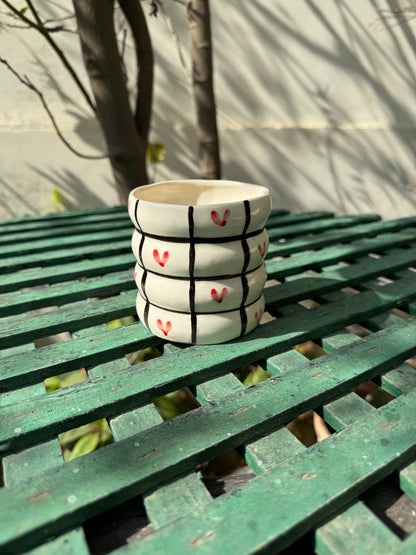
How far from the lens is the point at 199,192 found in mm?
1079

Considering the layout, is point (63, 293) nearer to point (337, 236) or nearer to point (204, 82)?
point (337, 236)

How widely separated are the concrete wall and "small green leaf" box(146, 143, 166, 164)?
0.23 metres

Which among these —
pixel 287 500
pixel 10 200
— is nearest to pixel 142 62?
pixel 10 200

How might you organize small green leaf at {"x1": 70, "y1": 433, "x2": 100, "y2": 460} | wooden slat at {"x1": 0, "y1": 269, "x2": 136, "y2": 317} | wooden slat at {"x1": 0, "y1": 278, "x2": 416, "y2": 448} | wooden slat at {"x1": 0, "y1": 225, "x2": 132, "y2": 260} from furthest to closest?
wooden slat at {"x1": 0, "y1": 225, "x2": 132, "y2": 260} < small green leaf at {"x1": 70, "y1": 433, "x2": 100, "y2": 460} < wooden slat at {"x1": 0, "y1": 269, "x2": 136, "y2": 317} < wooden slat at {"x1": 0, "y1": 278, "x2": 416, "y2": 448}

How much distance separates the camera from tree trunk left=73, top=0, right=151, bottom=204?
1.97 meters

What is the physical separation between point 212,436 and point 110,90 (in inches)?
77.2

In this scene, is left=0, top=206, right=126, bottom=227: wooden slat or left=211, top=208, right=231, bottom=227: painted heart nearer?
left=211, top=208, right=231, bottom=227: painted heart

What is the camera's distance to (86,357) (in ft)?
2.75

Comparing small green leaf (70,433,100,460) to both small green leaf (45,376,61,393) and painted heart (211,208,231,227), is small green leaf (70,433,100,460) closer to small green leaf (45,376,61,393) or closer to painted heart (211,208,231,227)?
small green leaf (45,376,61,393)

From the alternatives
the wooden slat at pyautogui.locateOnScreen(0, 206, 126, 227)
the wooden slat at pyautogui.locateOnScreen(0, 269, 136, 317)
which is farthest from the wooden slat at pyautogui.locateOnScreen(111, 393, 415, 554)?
the wooden slat at pyautogui.locateOnScreen(0, 206, 126, 227)

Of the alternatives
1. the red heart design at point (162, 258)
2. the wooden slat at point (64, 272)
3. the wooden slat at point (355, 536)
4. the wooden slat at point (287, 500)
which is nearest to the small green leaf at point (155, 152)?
the wooden slat at point (64, 272)

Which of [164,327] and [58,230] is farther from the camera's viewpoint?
[58,230]

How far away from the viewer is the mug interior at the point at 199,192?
102 centimetres

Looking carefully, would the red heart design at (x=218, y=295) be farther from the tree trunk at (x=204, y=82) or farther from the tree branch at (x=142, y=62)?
the tree branch at (x=142, y=62)
